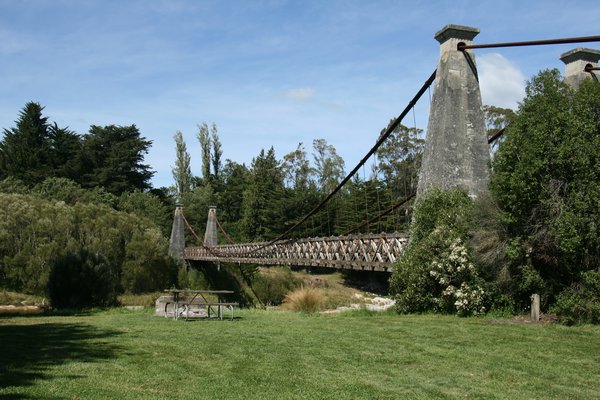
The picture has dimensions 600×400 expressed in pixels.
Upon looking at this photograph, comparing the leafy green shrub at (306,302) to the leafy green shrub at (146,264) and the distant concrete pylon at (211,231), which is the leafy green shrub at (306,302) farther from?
the distant concrete pylon at (211,231)

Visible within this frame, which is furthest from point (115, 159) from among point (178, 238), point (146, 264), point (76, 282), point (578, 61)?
point (578, 61)

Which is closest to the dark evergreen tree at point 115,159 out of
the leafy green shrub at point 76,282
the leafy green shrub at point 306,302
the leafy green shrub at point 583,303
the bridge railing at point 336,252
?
the bridge railing at point 336,252

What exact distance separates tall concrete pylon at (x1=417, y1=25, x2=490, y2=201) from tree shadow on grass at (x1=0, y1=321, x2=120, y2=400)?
301 inches

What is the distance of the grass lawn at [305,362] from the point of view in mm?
4867

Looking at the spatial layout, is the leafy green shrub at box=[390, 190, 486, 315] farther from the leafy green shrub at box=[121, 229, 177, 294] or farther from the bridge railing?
the leafy green shrub at box=[121, 229, 177, 294]

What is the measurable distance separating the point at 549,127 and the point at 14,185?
113ft

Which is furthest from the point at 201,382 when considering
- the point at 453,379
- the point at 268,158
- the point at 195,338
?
the point at 268,158

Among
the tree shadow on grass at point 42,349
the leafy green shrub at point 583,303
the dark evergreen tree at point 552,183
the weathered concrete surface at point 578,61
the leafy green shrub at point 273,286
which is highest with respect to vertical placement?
the weathered concrete surface at point 578,61

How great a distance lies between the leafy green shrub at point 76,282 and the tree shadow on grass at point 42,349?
684 cm

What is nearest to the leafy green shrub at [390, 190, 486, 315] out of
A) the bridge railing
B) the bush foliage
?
the bridge railing

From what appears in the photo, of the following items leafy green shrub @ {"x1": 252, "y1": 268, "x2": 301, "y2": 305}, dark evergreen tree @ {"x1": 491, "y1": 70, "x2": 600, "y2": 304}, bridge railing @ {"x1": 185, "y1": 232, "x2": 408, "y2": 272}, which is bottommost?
leafy green shrub @ {"x1": 252, "y1": 268, "x2": 301, "y2": 305}

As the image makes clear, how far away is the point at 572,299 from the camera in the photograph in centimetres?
912

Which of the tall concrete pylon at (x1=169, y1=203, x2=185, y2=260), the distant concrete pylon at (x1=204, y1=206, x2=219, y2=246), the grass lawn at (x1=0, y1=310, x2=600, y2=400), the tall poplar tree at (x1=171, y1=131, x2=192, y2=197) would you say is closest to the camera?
the grass lawn at (x1=0, y1=310, x2=600, y2=400)

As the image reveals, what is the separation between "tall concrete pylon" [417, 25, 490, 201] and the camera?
495 inches
